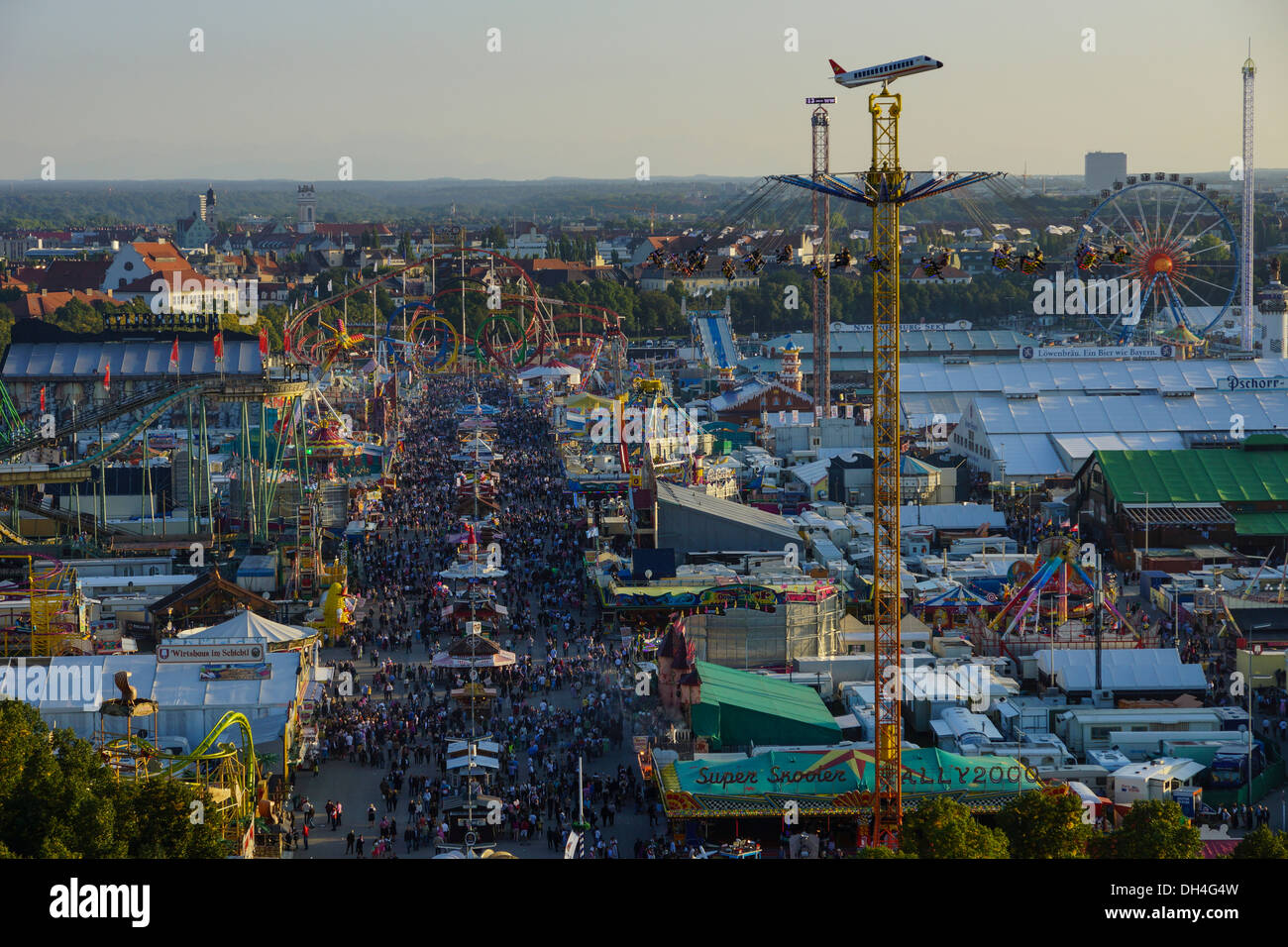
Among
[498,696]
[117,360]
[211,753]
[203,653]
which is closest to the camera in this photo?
[211,753]

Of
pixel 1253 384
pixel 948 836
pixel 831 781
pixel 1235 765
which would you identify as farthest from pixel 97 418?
pixel 1253 384

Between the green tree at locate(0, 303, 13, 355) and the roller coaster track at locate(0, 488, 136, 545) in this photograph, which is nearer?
the roller coaster track at locate(0, 488, 136, 545)

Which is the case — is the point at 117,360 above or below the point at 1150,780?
above

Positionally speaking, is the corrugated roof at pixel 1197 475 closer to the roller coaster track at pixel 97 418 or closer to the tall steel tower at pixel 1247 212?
the roller coaster track at pixel 97 418

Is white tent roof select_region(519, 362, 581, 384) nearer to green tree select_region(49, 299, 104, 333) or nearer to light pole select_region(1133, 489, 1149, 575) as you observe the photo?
green tree select_region(49, 299, 104, 333)

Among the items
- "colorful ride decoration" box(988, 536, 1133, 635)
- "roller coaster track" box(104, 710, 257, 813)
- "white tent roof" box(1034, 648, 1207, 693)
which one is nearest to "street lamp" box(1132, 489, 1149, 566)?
"colorful ride decoration" box(988, 536, 1133, 635)

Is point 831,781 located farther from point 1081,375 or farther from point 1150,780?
point 1081,375
